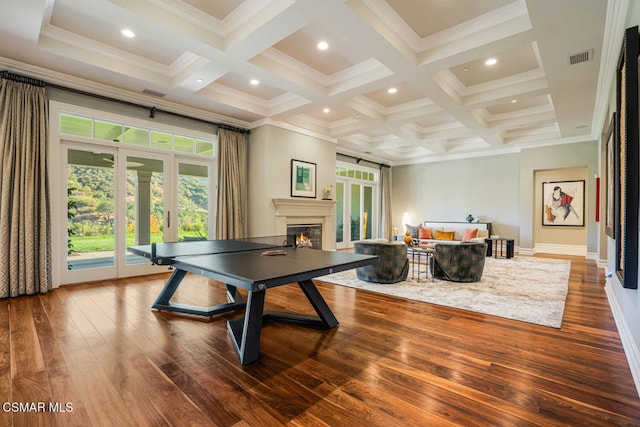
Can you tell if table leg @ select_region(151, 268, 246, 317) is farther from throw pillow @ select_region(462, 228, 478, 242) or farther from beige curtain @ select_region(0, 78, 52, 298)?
throw pillow @ select_region(462, 228, 478, 242)

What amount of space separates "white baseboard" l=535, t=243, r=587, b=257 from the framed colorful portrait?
69 cm

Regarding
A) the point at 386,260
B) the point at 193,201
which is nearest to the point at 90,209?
the point at 193,201

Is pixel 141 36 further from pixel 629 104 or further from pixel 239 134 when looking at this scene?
pixel 629 104

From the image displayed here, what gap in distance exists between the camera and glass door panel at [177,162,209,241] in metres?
5.78

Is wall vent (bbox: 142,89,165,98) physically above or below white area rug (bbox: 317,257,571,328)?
above

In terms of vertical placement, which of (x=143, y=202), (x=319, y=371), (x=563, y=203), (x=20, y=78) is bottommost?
(x=319, y=371)

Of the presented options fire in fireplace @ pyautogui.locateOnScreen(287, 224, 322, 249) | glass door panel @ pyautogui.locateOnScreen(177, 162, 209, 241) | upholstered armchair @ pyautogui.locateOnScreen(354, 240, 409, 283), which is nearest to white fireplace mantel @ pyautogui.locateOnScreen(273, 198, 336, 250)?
fire in fireplace @ pyautogui.locateOnScreen(287, 224, 322, 249)

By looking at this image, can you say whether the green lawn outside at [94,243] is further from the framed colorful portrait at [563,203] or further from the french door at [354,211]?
the framed colorful portrait at [563,203]

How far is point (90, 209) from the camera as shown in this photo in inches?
187

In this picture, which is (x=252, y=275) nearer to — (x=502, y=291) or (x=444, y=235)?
(x=502, y=291)

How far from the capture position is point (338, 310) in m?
3.55

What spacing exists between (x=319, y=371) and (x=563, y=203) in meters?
9.88

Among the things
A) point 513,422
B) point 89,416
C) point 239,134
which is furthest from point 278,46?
point 513,422

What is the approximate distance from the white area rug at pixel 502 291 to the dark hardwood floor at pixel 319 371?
0.23 meters
